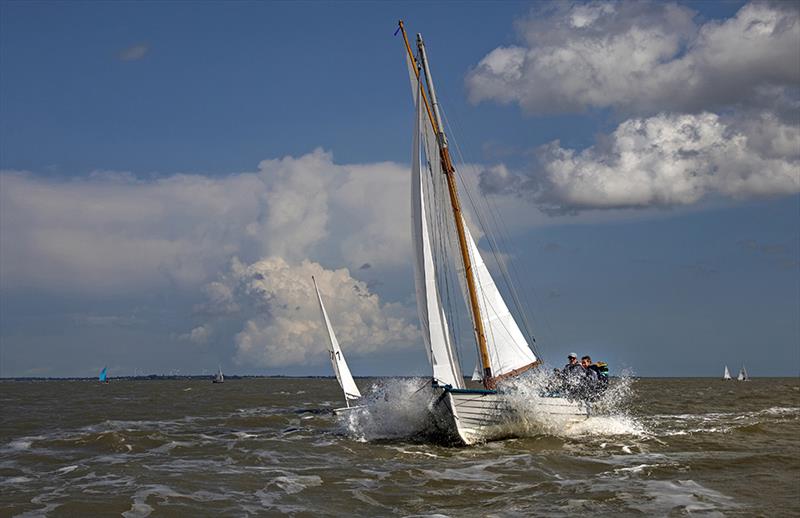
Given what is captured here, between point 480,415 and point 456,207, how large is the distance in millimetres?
8381

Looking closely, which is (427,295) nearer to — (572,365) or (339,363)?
(572,365)

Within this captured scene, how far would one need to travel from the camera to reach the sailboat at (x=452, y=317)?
29016mm

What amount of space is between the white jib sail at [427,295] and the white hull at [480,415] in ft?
3.03

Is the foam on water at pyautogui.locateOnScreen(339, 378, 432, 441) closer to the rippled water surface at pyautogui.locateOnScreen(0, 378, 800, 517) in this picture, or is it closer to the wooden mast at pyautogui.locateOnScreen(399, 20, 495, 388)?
the rippled water surface at pyautogui.locateOnScreen(0, 378, 800, 517)

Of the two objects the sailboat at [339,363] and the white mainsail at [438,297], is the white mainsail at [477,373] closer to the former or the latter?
the white mainsail at [438,297]

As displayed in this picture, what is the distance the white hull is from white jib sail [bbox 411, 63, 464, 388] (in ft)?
3.03

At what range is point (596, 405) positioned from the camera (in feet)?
107

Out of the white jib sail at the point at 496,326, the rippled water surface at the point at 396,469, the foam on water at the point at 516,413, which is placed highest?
the white jib sail at the point at 496,326

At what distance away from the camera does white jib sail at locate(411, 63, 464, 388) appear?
29.7 m

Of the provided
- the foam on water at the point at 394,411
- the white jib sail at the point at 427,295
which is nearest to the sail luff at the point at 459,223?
the white jib sail at the point at 427,295

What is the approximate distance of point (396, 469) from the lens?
80.3 feet

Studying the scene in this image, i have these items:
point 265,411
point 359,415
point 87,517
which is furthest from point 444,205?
point 265,411

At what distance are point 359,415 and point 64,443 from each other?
1195cm

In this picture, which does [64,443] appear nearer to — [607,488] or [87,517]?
[87,517]
